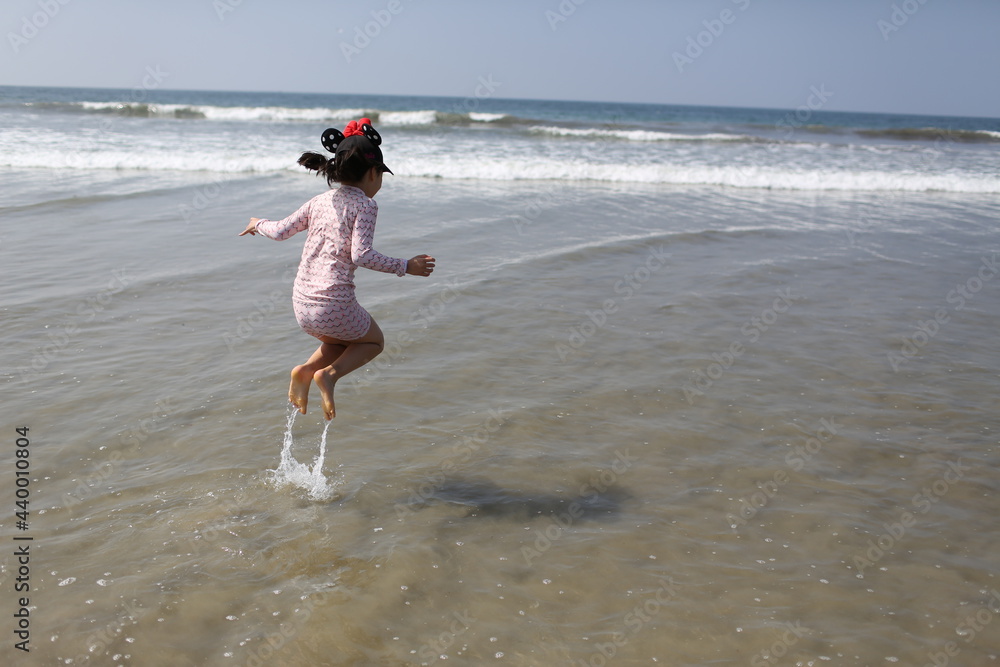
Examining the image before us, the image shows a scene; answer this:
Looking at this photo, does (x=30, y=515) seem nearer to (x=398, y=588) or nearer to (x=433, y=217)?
(x=398, y=588)

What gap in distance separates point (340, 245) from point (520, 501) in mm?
1597

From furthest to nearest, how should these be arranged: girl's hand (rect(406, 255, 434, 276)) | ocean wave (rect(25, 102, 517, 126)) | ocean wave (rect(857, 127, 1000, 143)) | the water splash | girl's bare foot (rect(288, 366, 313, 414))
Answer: ocean wave (rect(25, 102, 517, 126))
ocean wave (rect(857, 127, 1000, 143))
girl's bare foot (rect(288, 366, 313, 414))
the water splash
girl's hand (rect(406, 255, 434, 276))

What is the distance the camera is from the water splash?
153 inches

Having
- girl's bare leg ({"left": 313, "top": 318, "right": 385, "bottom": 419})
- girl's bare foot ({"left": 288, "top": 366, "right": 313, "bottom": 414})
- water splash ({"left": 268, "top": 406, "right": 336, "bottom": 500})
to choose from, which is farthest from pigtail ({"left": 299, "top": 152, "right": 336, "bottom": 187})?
water splash ({"left": 268, "top": 406, "right": 336, "bottom": 500})

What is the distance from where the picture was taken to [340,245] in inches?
146

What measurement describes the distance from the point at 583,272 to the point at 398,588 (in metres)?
5.70

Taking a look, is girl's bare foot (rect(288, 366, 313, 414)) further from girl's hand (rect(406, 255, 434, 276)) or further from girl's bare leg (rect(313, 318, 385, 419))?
girl's hand (rect(406, 255, 434, 276))

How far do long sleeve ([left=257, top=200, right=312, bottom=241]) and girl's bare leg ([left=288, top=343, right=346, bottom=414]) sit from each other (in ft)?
2.07

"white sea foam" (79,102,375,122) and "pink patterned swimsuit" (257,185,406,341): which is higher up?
"white sea foam" (79,102,375,122)

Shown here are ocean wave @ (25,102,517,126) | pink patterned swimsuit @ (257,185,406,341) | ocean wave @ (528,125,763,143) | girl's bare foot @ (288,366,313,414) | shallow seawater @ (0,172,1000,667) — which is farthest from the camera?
ocean wave @ (25,102,517,126)

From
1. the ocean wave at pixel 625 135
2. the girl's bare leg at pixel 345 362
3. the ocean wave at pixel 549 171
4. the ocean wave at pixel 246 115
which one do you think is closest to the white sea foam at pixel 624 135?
the ocean wave at pixel 625 135

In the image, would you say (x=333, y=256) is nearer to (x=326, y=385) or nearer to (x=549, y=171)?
(x=326, y=385)

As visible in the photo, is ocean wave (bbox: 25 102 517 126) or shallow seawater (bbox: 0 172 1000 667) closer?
shallow seawater (bbox: 0 172 1000 667)

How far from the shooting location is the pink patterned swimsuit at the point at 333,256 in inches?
144
